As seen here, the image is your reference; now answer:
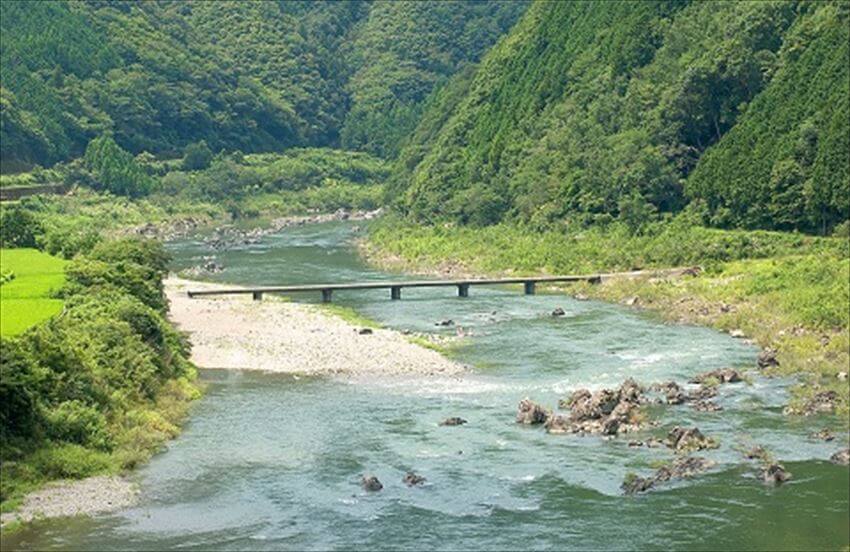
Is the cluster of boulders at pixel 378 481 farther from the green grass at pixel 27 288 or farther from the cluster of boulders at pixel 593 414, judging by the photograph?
the green grass at pixel 27 288

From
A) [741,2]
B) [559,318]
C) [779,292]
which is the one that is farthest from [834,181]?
[741,2]

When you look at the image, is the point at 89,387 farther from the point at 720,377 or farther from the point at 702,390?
the point at 720,377

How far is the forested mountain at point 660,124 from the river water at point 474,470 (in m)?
28.3

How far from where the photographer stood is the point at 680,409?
62.9 meters

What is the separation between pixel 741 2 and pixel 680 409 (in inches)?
2698

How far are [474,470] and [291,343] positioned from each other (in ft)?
92.2

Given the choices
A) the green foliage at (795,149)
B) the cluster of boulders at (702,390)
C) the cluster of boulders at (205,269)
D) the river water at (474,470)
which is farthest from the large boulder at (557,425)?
the cluster of boulders at (205,269)

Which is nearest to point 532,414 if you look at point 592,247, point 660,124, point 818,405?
point 818,405

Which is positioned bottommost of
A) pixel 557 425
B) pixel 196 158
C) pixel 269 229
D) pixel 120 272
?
pixel 557 425

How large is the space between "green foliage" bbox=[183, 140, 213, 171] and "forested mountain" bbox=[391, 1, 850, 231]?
48631mm

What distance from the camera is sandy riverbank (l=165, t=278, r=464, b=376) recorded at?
2960 inches

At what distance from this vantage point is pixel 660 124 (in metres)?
119

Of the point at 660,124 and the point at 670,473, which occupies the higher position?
the point at 660,124

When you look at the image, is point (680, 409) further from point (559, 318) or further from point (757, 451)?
point (559, 318)
